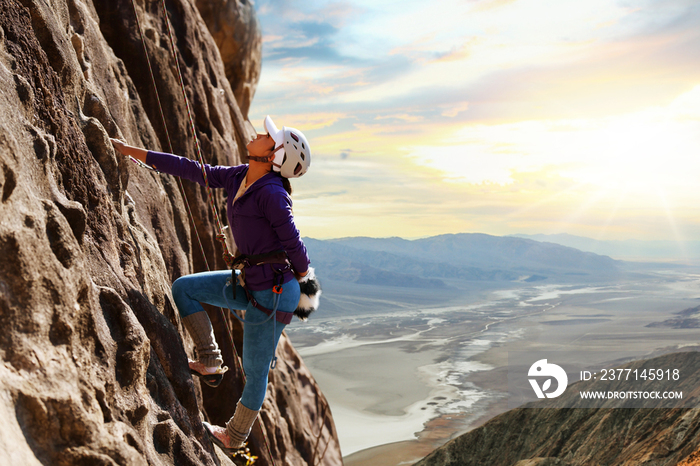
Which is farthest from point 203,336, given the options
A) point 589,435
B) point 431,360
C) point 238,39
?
point 431,360

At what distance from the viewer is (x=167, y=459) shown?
4.16 meters

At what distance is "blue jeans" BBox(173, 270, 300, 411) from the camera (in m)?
4.93

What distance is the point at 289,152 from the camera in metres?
4.82

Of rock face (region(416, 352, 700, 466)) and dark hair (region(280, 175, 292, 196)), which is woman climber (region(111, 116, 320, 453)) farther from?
rock face (region(416, 352, 700, 466))

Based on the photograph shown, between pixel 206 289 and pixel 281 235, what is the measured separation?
3.68ft

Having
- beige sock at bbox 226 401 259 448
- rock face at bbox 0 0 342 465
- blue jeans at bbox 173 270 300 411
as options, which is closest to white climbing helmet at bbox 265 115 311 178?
blue jeans at bbox 173 270 300 411

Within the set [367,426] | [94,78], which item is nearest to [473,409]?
[367,426]

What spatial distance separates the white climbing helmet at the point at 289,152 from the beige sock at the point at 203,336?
160cm

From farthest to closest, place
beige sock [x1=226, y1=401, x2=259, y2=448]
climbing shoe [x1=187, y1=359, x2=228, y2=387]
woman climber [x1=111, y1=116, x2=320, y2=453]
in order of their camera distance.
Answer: climbing shoe [x1=187, y1=359, x2=228, y2=387] < beige sock [x1=226, y1=401, x2=259, y2=448] < woman climber [x1=111, y1=116, x2=320, y2=453]

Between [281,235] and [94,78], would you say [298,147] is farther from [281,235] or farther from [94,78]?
[94,78]

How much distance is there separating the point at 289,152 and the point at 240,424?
102 inches

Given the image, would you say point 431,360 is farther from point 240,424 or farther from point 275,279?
point 275,279

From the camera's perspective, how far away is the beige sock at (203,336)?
5156mm

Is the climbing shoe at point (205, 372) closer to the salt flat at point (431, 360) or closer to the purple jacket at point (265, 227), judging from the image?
the purple jacket at point (265, 227)
